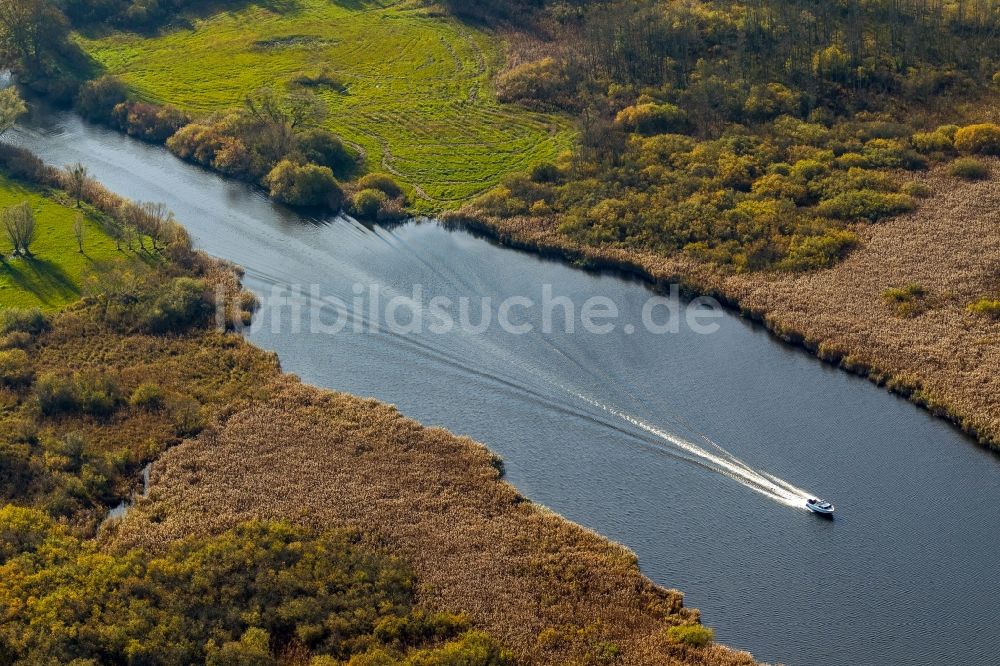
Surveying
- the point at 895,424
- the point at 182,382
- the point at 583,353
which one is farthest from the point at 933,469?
the point at 182,382

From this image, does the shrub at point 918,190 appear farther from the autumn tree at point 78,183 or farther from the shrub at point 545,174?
the autumn tree at point 78,183

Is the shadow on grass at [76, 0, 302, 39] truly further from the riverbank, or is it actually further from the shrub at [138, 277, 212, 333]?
the shrub at [138, 277, 212, 333]

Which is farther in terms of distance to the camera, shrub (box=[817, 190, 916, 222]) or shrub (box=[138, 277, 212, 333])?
shrub (box=[817, 190, 916, 222])

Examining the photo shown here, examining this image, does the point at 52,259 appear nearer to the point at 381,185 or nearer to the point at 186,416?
the point at 186,416

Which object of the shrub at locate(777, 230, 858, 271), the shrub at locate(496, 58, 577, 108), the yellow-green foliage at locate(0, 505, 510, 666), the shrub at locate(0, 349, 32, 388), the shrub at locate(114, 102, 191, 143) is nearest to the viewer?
the yellow-green foliage at locate(0, 505, 510, 666)

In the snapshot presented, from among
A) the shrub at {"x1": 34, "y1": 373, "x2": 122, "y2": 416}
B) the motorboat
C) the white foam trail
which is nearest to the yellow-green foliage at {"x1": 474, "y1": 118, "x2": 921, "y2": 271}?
the white foam trail
